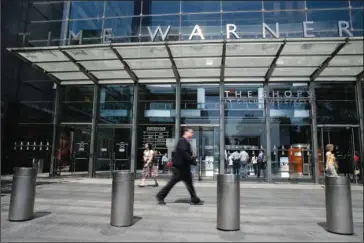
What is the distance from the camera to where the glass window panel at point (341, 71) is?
42.7 feet

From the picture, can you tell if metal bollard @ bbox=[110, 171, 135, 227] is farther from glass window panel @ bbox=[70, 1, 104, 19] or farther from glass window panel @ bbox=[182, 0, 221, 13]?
glass window panel @ bbox=[70, 1, 104, 19]

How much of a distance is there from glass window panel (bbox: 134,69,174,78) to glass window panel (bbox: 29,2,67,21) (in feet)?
16.1

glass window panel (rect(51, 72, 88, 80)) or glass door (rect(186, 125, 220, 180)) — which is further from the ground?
glass window panel (rect(51, 72, 88, 80))

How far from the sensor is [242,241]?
4.44 m

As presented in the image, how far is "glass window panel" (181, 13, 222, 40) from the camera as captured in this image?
481 inches

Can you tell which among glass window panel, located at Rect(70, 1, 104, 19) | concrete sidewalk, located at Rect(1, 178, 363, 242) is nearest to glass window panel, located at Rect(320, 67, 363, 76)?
concrete sidewalk, located at Rect(1, 178, 363, 242)

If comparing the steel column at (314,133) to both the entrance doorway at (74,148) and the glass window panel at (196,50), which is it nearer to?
the glass window panel at (196,50)

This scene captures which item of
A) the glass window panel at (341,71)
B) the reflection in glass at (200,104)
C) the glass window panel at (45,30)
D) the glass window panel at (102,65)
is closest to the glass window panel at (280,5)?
the glass window panel at (341,71)


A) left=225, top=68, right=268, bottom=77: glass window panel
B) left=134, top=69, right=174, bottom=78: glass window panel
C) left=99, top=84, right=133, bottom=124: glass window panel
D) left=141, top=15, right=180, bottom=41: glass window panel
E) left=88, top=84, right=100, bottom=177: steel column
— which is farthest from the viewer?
left=99, top=84, right=133, bottom=124: glass window panel

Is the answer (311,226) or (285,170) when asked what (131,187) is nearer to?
(311,226)

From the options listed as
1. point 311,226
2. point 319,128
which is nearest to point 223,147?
point 319,128

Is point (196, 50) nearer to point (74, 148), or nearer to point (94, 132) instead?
point (94, 132)

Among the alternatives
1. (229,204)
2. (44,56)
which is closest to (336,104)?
(229,204)

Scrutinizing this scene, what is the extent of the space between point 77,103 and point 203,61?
23.3 feet
